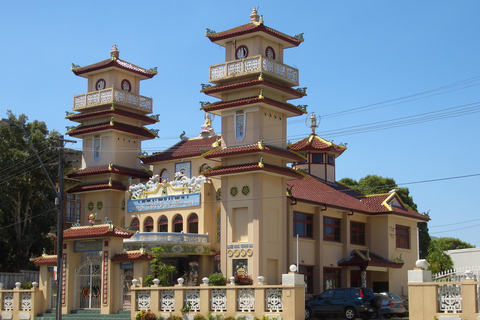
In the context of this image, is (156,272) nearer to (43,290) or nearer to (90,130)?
(43,290)

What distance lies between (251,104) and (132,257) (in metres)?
11.6

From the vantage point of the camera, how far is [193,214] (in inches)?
1758

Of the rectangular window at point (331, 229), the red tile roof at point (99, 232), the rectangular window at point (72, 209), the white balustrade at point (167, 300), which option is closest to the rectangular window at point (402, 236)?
the rectangular window at point (331, 229)

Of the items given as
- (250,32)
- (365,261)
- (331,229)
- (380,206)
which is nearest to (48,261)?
(250,32)

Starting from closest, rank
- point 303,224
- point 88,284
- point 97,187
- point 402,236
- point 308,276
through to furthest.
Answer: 1. point 88,284
2. point 308,276
3. point 303,224
4. point 97,187
5. point 402,236

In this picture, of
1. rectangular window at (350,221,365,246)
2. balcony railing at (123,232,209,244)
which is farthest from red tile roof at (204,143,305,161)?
rectangular window at (350,221,365,246)

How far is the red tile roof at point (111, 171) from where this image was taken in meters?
48.5

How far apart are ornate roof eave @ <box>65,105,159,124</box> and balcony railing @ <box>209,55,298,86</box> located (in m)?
8.78

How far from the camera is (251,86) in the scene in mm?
42156

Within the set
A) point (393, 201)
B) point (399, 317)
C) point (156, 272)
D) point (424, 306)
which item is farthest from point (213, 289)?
point (393, 201)

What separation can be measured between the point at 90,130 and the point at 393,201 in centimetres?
2168

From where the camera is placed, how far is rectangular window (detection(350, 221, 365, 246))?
49719mm

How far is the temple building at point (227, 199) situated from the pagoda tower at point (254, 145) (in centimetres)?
7

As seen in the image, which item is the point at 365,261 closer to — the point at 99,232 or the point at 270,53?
the point at 270,53
